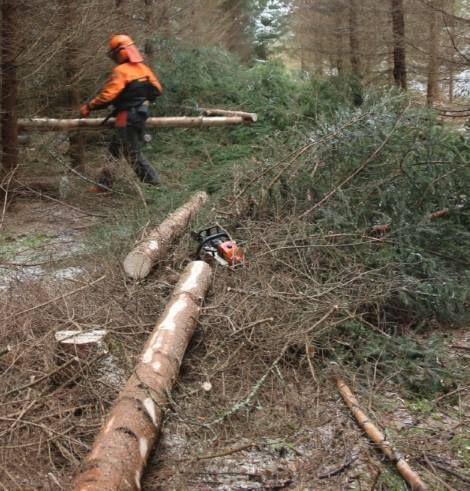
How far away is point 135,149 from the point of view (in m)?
8.93

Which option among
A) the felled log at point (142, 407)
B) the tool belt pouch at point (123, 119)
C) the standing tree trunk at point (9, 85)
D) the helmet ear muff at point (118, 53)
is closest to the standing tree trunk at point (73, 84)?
the helmet ear muff at point (118, 53)

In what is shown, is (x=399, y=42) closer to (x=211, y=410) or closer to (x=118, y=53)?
(x=118, y=53)

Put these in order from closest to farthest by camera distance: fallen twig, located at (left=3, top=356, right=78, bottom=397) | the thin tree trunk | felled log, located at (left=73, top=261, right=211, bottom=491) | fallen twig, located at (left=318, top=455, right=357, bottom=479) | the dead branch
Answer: felled log, located at (left=73, top=261, right=211, bottom=491)
fallen twig, located at (left=318, top=455, right=357, bottom=479)
fallen twig, located at (left=3, top=356, right=78, bottom=397)
the dead branch
the thin tree trunk

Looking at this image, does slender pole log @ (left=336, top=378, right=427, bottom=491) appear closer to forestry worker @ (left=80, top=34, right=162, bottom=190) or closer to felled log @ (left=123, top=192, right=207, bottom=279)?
felled log @ (left=123, top=192, right=207, bottom=279)

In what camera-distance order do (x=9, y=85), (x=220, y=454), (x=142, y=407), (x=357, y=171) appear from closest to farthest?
(x=220, y=454)
(x=142, y=407)
(x=357, y=171)
(x=9, y=85)

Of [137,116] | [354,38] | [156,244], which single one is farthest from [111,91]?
[354,38]

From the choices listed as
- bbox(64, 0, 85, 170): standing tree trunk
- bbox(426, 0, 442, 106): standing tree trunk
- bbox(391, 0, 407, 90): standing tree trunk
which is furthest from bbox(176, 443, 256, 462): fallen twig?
bbox(391, 0, 407, 90): standing tree trunk

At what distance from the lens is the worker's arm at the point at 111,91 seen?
8438 millimetres

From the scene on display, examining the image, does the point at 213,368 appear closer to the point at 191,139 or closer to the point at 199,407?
the point at 199,407

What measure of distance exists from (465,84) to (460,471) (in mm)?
7457

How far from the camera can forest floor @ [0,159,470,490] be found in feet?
10.5

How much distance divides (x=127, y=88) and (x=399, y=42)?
6067 millimetres

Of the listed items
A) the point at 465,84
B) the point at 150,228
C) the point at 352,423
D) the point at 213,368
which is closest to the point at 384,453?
the point at 352,423

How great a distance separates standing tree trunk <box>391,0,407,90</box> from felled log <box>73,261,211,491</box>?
28.8 ft
